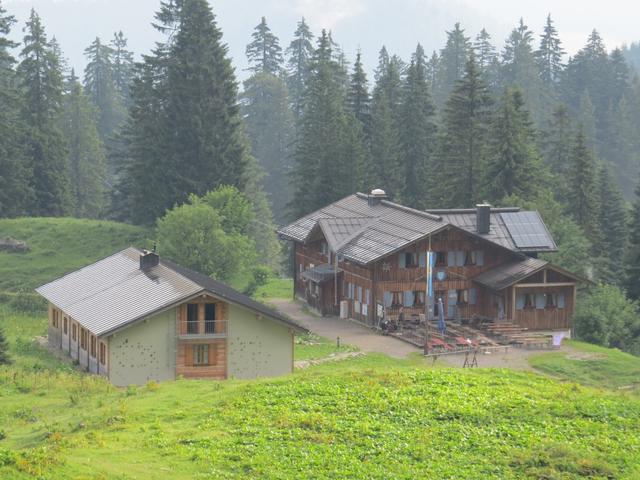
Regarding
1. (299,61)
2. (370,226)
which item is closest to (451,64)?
(299,61)

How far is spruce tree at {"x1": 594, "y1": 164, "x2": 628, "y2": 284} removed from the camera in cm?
9069

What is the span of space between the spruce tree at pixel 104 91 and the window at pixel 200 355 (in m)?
94.2

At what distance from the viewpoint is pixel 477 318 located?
2630 inches

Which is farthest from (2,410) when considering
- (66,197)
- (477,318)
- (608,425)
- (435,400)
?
(66,197)

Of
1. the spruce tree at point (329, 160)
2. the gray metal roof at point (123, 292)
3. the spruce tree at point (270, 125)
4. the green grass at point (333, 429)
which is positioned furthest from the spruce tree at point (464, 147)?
the spruce tree at point (270, 125)

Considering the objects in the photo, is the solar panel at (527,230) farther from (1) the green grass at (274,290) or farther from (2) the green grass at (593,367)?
(1) the green grass at (274,290)

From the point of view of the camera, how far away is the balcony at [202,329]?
51500 millimetres

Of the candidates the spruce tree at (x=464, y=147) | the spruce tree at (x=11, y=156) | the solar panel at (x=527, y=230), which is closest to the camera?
the solar panel at (x=527, y=230)

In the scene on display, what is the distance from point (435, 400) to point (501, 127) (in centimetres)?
5061

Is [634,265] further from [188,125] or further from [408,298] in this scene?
[188,125]

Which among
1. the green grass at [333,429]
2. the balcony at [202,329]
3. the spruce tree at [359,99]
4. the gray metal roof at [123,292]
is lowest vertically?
the green grass at [333,429]

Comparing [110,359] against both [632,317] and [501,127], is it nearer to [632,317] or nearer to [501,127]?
[632,317]

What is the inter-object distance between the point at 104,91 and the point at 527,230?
87019 mm

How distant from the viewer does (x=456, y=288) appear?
67188 mm
